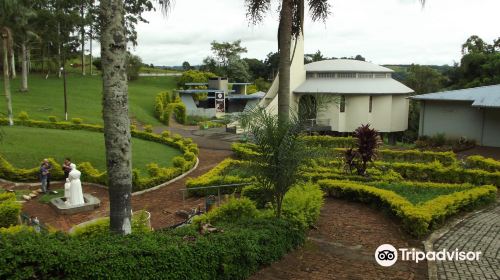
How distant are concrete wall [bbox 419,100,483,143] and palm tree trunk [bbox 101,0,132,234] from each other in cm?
2255

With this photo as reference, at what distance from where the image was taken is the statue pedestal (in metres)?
13.9

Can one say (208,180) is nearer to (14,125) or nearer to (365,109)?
(14,125)

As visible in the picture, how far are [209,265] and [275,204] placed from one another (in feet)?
10.6

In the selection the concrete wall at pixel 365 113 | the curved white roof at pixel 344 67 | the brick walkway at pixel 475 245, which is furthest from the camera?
the curved white roof at pixel 344 67

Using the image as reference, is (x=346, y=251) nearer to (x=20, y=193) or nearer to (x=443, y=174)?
(x=443, y=174)

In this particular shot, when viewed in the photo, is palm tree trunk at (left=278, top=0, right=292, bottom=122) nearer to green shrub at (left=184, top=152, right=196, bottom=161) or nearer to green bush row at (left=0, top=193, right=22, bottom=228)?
green bush row at (left=0, top=193, right=22, bottom=228)

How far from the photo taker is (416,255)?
8516mm

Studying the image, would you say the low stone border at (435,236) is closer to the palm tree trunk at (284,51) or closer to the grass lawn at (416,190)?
the grass lawn at (416,190)

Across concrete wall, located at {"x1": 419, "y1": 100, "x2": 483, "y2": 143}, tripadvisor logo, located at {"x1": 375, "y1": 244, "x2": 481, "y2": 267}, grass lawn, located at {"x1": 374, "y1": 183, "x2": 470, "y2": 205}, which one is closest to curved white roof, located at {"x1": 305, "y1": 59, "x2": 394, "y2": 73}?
concrete wall, located at {"x1": 419, "y1": 100, "x2": 483, "y2": 143}

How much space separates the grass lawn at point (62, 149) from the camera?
18958 mm

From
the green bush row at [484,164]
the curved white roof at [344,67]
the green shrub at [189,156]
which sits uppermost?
the curved white roof at [344,67]

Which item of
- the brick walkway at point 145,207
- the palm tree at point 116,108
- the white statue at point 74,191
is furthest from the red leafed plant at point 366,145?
the palm tree at point 116,108

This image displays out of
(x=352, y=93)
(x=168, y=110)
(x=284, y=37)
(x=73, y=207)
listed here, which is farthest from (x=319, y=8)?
(x=168, y=110)

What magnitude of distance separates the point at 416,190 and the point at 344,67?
73.1 feet
